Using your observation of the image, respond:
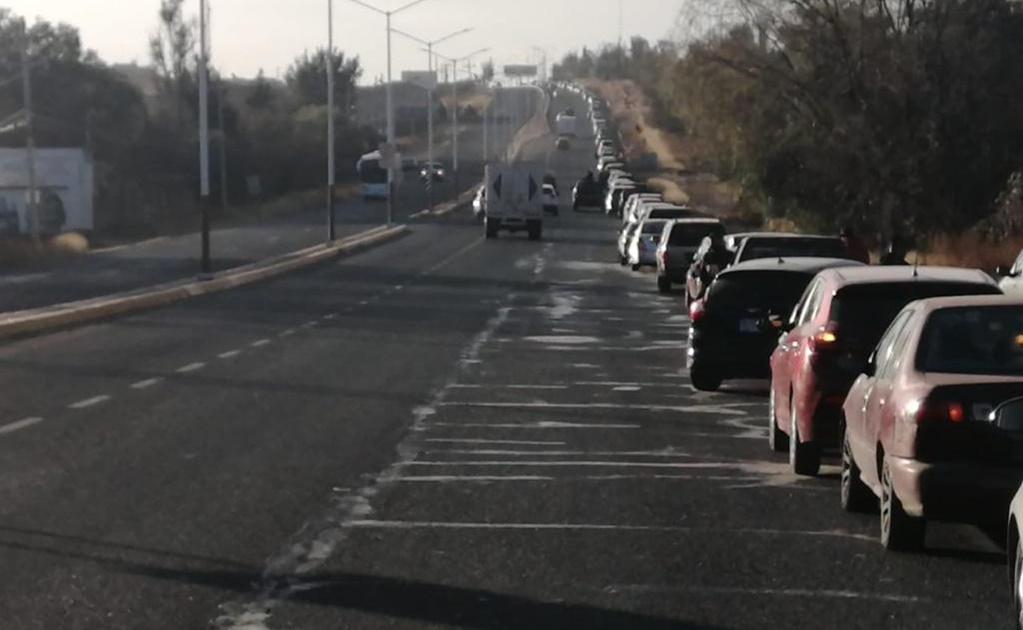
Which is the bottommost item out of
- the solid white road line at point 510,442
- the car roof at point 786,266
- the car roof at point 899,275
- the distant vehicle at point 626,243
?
the distant vehicle at point 626,243

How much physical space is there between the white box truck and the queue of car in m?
50.6

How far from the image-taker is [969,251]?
41.3 metres

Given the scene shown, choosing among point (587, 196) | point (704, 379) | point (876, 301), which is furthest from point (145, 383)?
point (587, 196)


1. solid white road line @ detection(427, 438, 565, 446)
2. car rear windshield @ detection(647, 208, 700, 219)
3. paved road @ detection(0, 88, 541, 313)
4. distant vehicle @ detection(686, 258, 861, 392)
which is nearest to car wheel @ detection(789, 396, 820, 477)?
solid white road line @ detection(427, 438, 565, 446)

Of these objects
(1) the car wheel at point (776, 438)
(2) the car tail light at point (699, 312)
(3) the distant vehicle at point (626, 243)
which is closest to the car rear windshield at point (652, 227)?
(3) the distant vehicle at point (626, 243)

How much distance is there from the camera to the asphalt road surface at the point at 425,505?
9164mm

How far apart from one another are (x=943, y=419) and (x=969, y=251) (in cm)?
3230

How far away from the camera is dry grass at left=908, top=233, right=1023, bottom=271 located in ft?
128

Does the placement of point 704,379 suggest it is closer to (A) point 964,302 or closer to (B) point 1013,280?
(B) point 1013,280

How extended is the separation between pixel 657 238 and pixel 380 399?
3157 cm

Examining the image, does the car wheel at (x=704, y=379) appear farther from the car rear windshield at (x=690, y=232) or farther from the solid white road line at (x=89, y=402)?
the car rear windshield at (x=690, y=232)

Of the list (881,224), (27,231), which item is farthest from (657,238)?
(27,231)

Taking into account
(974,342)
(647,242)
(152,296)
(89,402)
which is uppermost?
(974,342)

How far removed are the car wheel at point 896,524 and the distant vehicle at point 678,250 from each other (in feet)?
101
